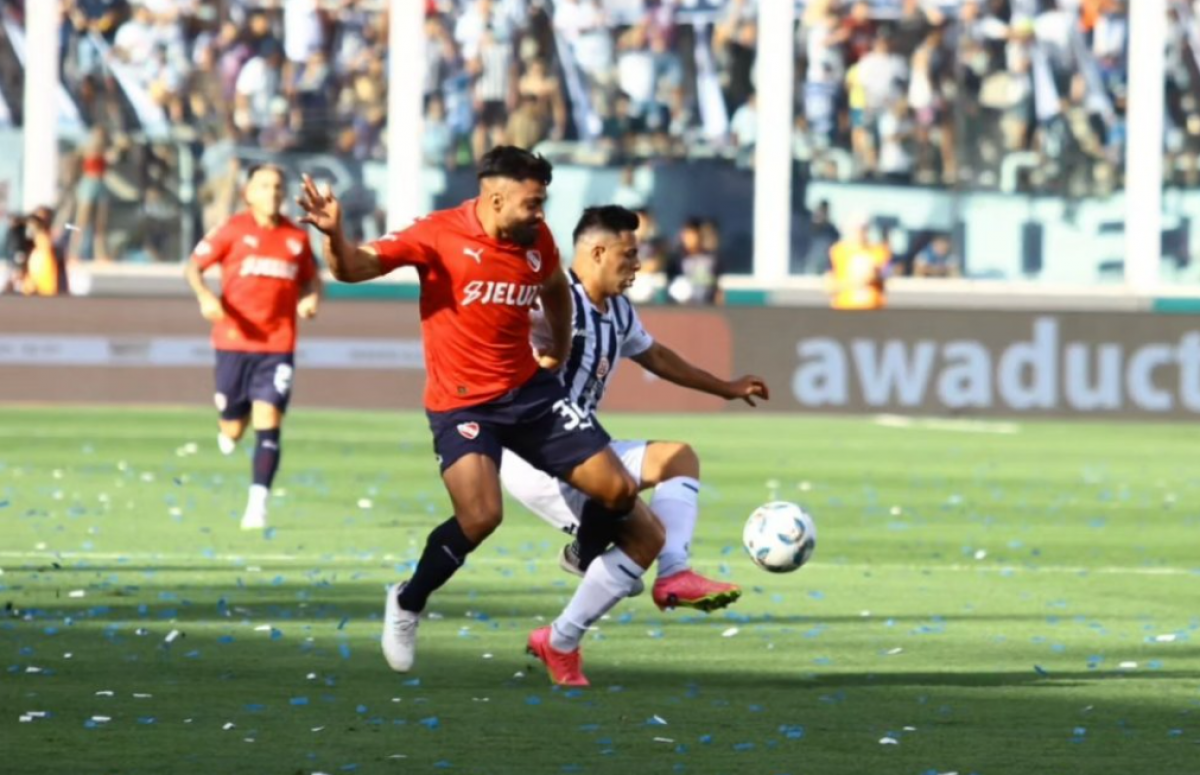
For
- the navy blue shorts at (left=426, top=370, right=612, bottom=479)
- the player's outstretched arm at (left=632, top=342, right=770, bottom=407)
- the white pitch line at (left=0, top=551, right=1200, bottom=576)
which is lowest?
the white pitch line at (left=0, top=551, right=1200, bottom=576)

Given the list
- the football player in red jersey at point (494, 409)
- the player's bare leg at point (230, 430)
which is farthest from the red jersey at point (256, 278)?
the football player in red jersey at point (494, 409)

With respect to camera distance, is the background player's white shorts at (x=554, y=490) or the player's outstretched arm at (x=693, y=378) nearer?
the background player's white shorts at (x=554, y=490)

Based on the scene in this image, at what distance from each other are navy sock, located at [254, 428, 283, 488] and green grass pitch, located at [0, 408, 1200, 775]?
0.36 metres

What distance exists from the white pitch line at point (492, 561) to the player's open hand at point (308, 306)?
2163 millimetres

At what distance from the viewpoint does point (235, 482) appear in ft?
63.0

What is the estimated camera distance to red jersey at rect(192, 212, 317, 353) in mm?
16266

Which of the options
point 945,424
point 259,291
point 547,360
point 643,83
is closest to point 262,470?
point 259,291

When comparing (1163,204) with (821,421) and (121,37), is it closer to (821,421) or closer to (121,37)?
(821,421)

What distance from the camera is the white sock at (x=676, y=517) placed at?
9.59m

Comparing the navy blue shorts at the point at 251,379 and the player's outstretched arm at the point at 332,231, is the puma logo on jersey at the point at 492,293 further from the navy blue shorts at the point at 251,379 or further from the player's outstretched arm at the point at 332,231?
the navy blue shorts at the point at 251,379

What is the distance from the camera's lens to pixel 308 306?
1595cm

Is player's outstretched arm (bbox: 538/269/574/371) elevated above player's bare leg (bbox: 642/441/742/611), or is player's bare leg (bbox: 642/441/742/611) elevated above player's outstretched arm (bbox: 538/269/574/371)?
player's outstretched arm (bbox: 538/269/574/371)

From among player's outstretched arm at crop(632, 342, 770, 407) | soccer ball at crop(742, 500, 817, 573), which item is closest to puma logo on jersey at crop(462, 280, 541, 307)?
player's outstretched arm at crop(632, 342, 770, 407)

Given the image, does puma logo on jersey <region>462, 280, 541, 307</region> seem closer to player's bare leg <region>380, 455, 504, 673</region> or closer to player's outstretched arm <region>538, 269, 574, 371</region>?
player's outstretched arm <region>538, 269, 574, 371</region>
